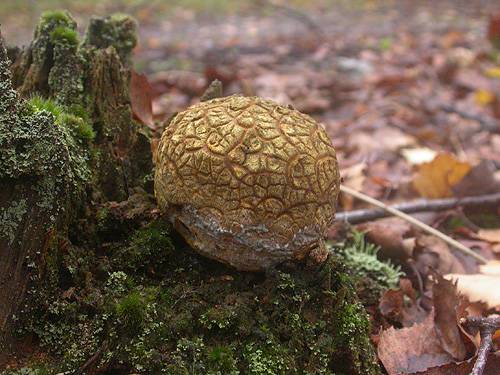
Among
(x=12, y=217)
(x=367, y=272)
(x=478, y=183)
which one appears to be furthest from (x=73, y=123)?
(x=478, y=183)

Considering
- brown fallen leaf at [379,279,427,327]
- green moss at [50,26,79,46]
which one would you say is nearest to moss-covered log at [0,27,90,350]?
green moss at [50,26,79,46]

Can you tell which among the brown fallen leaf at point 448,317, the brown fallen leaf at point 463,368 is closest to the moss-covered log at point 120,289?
the brown fallen leaf at point 463,368

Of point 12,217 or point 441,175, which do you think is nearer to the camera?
point 12,217

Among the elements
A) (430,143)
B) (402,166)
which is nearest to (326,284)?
(402,166)

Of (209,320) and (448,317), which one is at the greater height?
(209,320)

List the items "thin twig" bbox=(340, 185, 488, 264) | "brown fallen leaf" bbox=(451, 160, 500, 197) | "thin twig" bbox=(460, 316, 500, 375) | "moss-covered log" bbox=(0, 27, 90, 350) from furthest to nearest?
"brown fallen leaf" bbox=(451, 160, 500, 197)
"thin twig" bbox=(340, 185, 488, 264)
"thin twig" bbox=(460, 316, 500, 375)
"moss-covered log" bbox=(0, 27, 90, 350)

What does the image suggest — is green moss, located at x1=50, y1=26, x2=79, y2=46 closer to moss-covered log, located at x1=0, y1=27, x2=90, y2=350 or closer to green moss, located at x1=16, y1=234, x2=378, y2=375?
moss-covered log, located at x1=0, y1=27, x2=90, y2=350

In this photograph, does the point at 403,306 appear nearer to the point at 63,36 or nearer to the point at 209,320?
the point at 209,320

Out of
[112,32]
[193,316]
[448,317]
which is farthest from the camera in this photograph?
[112,32]
